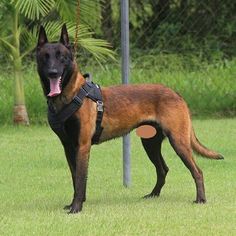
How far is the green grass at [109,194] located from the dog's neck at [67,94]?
2.99 ft

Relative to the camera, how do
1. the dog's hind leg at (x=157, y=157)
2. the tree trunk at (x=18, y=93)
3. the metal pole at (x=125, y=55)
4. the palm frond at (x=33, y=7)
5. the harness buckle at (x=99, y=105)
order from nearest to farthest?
the harness buckle at (x=99, y=105)
the dog's hind leg at (x=157, y=157)
the metal pole at (x=125, y=55)
the palm frond at (x=33, y=7)
the tree trunk at (x=18, y=93)

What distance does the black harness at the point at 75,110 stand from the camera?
737 cm

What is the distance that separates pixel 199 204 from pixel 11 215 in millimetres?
1688

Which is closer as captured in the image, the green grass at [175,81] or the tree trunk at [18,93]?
the tree trunk at [18,93]

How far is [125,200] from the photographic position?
8070 millimetres

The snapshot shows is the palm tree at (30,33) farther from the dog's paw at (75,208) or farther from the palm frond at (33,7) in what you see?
the dog's paw at (75,208)

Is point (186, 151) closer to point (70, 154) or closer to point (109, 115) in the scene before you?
point (109, 115)

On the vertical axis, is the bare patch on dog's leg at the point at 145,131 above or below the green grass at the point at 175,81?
above

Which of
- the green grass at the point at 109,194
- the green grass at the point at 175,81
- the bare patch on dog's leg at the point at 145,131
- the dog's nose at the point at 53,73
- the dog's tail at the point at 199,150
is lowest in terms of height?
the green grass at the point at 175,81

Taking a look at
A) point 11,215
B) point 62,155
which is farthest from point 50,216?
point 62,155

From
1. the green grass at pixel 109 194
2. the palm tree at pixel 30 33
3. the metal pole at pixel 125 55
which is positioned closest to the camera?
the green grass at pixel 109 194

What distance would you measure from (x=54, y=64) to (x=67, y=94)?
1.14 ft

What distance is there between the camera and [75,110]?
7391 millimetres

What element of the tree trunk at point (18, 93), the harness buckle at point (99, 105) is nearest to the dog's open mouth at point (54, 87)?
the harness buckle at point (99, 105)
